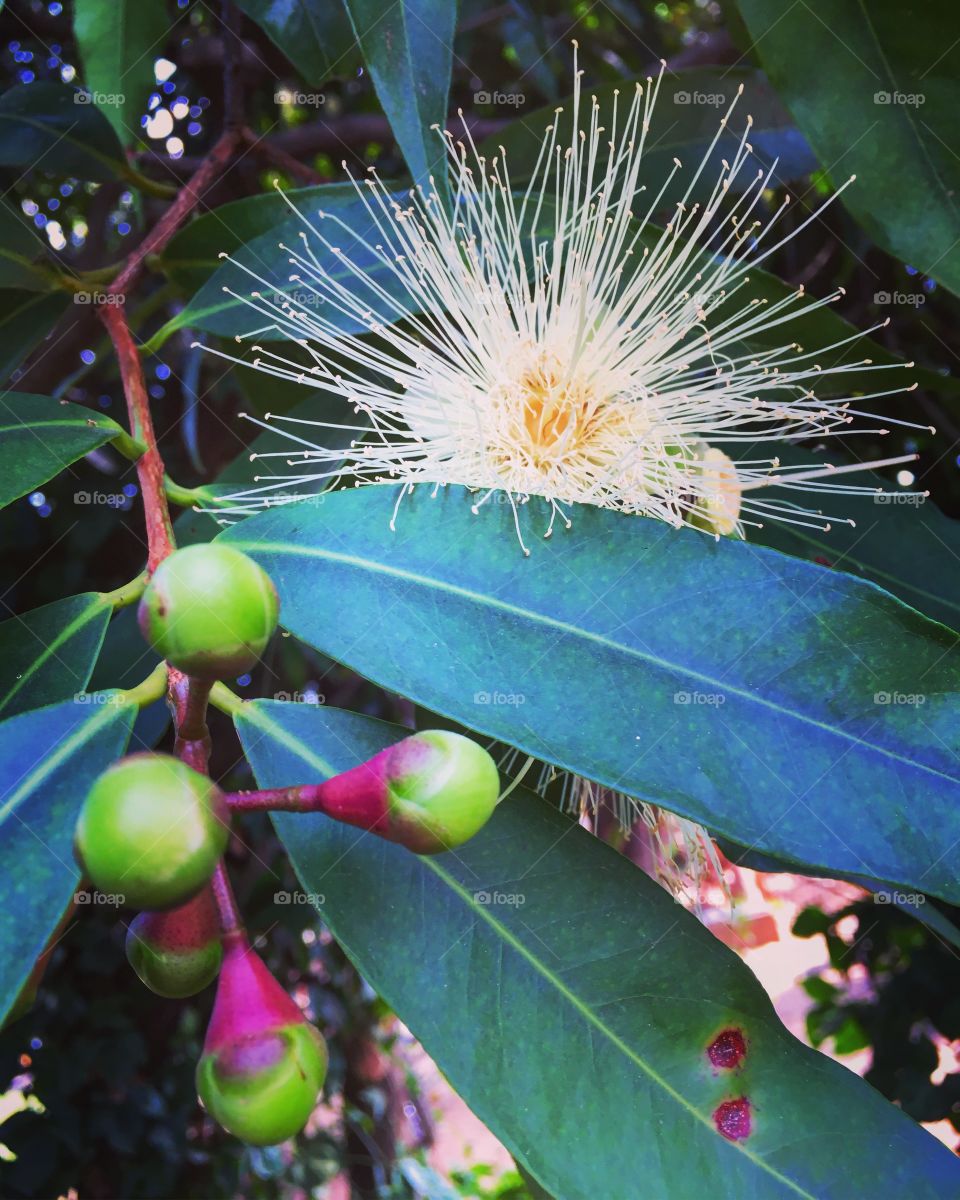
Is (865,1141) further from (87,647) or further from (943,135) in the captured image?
(943,135)

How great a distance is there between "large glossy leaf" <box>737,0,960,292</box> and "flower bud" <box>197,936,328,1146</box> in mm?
677

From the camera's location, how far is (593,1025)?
634 millimetres

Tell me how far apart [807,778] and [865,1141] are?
0.21m

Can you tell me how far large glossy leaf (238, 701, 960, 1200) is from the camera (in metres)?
0.61

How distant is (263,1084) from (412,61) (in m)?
0.70

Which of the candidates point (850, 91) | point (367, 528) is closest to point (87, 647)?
point (367, 528)

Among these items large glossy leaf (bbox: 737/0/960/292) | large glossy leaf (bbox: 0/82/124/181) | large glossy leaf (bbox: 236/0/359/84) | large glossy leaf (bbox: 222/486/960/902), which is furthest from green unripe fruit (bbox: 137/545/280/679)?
large glossy leaf (bbox: 0/82/124/181)

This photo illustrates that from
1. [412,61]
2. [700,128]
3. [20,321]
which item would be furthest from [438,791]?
[700,128]

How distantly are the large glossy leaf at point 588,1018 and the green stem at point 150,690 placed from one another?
0.07 metres

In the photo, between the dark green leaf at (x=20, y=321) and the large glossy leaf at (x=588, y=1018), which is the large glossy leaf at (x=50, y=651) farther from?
the dark green leaf at (x=20, y=321)

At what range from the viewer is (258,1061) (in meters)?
0.52

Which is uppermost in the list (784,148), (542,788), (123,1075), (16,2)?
(16,2)

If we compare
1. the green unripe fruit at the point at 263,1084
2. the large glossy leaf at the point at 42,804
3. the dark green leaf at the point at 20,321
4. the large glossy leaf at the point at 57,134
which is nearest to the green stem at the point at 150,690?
the large glossy leaf at the point at 42,804

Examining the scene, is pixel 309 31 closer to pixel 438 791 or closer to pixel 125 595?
pixel 125 595
